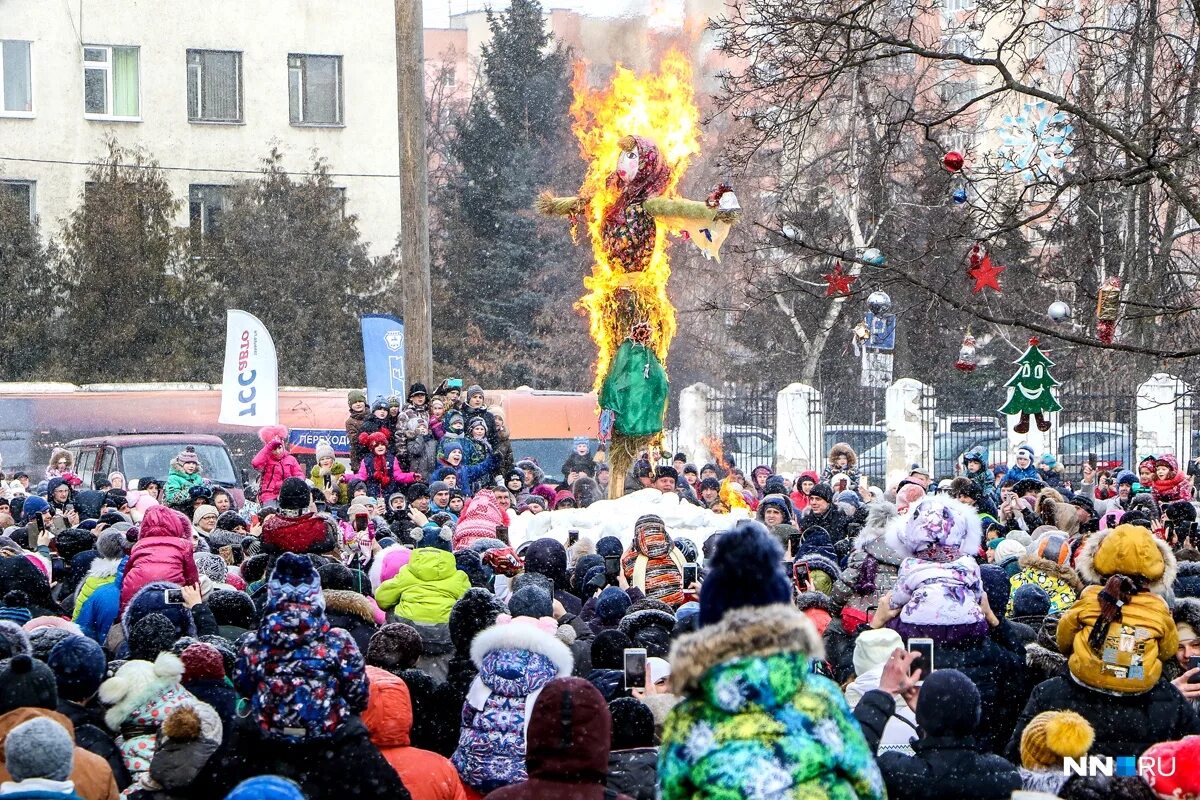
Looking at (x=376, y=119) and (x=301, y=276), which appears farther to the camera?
(x=376, y=119)

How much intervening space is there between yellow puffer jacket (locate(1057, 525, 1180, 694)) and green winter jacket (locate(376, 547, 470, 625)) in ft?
9.69

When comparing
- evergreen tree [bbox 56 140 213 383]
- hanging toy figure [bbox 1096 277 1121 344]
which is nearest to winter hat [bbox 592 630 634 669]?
hanging toy figure [bbox 1096 277 1121 344]

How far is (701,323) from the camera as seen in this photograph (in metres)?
40.4

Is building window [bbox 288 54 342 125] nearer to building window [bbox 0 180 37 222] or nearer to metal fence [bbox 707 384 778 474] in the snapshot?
building window [bbox 0 180 37 222]

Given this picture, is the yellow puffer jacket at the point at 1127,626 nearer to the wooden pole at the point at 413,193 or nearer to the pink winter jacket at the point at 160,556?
the pink winter jacket at the point at 160,556

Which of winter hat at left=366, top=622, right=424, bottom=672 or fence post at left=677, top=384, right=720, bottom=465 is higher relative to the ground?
fence post at left=677, top=384, right=720, bottom=465

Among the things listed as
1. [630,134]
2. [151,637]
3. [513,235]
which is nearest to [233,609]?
[151,637]

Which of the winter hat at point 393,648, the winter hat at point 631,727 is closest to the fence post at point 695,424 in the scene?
the winter hat at point 393,648

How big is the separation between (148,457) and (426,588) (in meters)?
13.2

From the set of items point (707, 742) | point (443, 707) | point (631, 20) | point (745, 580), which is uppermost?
point (631, 20)

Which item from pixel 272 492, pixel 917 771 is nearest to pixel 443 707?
pixel 917 771

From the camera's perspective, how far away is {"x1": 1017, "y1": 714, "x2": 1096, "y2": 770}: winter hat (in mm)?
5051

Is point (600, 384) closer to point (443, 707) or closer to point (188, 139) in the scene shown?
point (443, 707)

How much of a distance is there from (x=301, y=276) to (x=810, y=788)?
30283 millimetres
